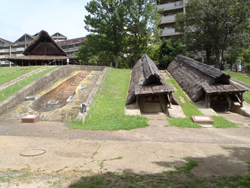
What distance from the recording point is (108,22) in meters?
27.9

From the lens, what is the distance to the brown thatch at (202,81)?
549 inches

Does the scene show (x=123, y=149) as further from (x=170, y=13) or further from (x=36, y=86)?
(x=170, y=13)

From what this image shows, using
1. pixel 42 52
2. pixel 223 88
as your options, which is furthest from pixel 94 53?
pixel 223 88

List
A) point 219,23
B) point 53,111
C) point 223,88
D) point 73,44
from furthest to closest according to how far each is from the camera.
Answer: point 73,44, point 219,23, point 223,88, point 53,111

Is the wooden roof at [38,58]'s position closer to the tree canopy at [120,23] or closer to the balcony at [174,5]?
the tree canopy at [120,23]

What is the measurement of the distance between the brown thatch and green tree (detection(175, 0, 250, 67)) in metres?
4.56

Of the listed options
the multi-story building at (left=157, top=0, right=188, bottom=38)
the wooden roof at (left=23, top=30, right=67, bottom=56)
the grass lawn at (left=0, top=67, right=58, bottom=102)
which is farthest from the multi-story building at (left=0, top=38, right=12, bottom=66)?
the grass lawn at (left=0, top=67, right=58, bottom=102)

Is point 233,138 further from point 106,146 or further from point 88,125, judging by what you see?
point 88,125

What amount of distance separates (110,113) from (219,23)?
18.6 m

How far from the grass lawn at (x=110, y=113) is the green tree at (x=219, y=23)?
1222 cm

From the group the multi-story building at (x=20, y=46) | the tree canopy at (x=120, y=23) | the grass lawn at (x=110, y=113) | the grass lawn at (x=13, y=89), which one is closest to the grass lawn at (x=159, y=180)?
the grass lawn at (x=110, y=113)

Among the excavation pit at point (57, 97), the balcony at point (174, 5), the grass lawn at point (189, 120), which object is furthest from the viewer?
the balcony at point (174, 5)

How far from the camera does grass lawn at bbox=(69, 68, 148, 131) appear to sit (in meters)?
10.2

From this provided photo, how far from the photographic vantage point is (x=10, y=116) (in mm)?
11984
